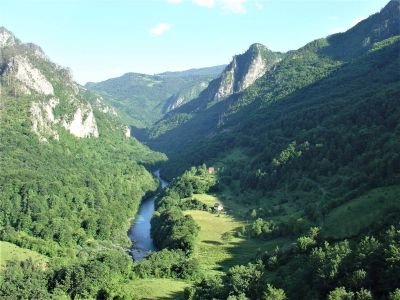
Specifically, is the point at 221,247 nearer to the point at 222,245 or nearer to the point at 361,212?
the point at 222,245

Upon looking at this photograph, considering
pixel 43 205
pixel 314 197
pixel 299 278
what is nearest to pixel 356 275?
pixel 299 278

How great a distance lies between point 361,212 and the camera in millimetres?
120312

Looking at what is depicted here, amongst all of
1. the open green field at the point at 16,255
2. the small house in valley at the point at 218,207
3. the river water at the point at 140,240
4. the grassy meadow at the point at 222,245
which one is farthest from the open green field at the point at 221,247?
the open green field at the point at 16,255

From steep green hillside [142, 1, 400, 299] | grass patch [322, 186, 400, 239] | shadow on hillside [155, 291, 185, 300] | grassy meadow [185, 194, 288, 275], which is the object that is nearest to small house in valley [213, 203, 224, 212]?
steep green hillside [142, 1, 400, 299]

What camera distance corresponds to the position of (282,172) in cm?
19688

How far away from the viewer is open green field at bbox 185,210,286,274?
13188 centimetres

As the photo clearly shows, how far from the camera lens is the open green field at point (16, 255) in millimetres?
140875

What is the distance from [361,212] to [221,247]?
139 ft

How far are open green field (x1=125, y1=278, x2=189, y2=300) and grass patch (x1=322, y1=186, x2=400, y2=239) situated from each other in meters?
35.0

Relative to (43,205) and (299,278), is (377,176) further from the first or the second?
(43,205)

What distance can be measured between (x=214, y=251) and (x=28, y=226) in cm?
6776

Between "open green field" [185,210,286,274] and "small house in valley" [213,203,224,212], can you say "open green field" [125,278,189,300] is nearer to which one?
"open green field" [185,210,286,274]

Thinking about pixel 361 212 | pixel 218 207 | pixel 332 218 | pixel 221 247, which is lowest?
pixel 221 247

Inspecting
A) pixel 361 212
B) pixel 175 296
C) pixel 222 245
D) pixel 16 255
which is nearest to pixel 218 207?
pixel 222 245
